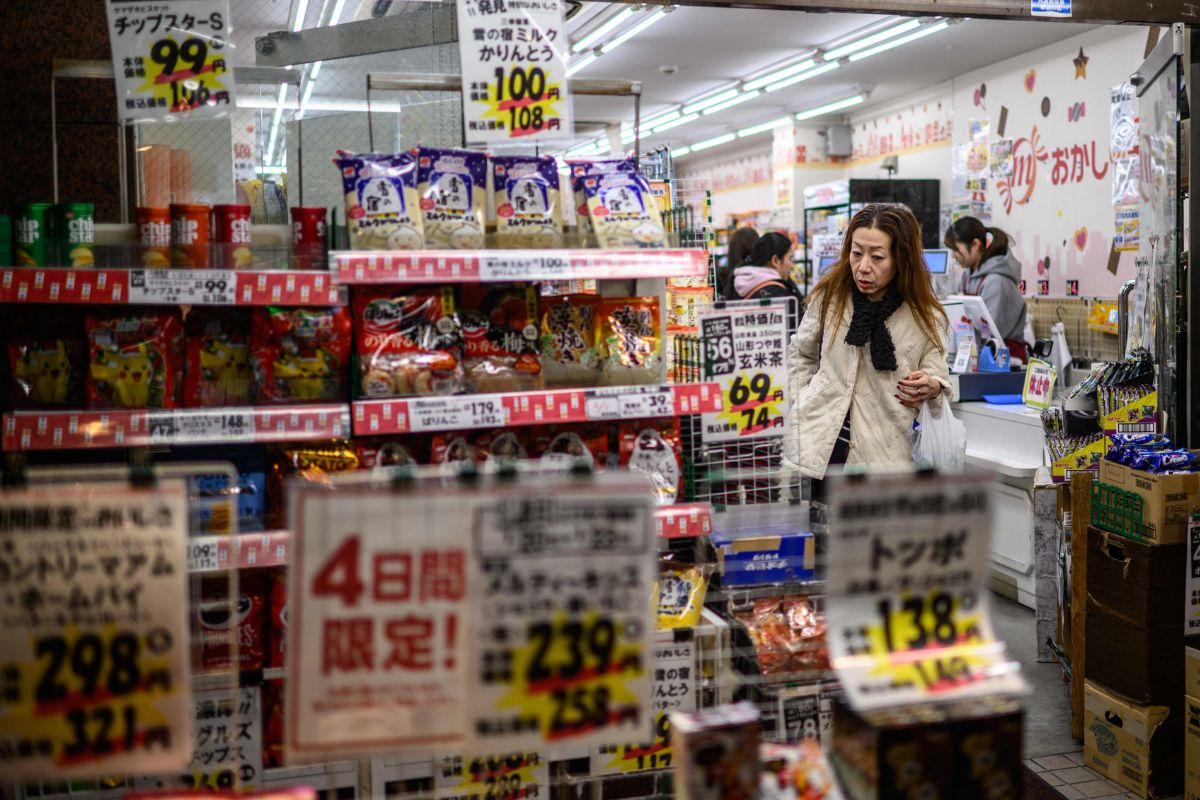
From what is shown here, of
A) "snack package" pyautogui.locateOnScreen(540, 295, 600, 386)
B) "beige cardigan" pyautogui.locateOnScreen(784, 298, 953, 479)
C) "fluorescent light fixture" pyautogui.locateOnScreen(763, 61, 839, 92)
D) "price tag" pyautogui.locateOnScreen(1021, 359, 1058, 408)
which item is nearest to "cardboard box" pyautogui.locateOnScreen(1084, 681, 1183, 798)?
"beige cardigan" pyautogui.locateOnScreen(784, 298, 953, 479)

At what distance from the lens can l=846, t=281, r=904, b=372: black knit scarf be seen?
358 centimetres

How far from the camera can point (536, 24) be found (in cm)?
274

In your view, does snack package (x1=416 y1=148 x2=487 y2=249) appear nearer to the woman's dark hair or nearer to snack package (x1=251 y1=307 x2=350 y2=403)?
snack package (x1=251 y1=307 x2=350 y2=403)

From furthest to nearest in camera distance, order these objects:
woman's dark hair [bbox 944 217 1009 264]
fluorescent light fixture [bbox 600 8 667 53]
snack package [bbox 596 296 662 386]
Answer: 1. fluorescent light fixture [bbox 600 8 667 53]
2. woman's dark hair [bbox 944 217 1009 264]
3. snack package [bbox 596 296 662 386]

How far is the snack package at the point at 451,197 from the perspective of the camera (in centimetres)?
270

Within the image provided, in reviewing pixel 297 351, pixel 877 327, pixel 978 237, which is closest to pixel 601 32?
pixel 978 237

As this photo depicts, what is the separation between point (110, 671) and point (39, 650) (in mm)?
90

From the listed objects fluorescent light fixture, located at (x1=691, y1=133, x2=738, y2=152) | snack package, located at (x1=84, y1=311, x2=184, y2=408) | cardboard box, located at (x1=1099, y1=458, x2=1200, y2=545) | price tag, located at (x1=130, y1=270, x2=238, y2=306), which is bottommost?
cardboard box, located at (x1=1099, y1=458, x2=1200, y2=545)

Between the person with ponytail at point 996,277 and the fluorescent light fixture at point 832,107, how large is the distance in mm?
5261

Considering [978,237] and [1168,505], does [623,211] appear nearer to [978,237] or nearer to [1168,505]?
[1168,505]

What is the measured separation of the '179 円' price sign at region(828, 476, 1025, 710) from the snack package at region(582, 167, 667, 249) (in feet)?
4.53

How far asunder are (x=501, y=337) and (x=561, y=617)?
5.22ft

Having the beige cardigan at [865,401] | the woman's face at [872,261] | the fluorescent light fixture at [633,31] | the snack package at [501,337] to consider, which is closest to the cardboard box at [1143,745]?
the beige cardigan at [865,401]

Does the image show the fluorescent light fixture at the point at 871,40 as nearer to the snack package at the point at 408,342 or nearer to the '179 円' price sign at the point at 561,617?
the snack package at the point at 408,342
